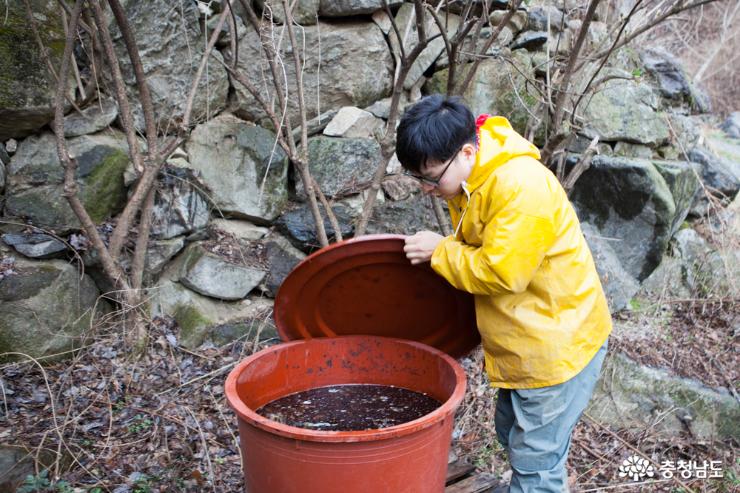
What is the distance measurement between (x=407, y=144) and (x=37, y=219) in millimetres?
2312

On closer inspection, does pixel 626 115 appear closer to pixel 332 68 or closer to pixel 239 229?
pixel 332 68

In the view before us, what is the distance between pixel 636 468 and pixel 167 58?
338 centimetres

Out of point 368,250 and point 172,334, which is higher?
point 368,250

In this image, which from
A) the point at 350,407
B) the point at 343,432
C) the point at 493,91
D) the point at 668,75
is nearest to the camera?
the point at 343,432

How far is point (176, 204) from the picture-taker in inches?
135

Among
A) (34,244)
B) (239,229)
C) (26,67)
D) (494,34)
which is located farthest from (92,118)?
(494,34)

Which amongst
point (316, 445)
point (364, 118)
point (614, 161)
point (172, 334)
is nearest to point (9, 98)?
point (172, 334)

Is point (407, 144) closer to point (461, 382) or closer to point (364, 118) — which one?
point (461, 382)

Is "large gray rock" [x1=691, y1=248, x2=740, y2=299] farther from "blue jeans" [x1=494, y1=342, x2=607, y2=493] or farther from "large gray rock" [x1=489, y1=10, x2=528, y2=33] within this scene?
"blue jeans" [x1=494, y1=342, x2=607, y2=493]

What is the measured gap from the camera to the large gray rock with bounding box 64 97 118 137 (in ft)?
10.7

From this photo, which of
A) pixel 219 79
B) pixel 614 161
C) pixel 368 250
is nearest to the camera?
pixel 368 250

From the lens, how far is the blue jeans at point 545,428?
6.31 feet

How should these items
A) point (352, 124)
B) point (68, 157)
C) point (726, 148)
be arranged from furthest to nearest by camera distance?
point (726, 148) → point (352, 124) → point (68, 157)

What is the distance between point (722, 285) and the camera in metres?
4.54
